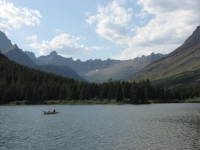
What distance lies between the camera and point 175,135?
5672 cm

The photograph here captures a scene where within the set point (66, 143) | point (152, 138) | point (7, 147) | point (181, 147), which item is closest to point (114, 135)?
point (152, 138)

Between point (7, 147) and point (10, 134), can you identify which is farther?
point (10, 134)

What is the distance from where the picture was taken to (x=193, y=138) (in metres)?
52.9

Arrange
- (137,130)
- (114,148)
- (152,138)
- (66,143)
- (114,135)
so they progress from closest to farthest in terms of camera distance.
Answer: (114,148) < (66,143) < (152,138) < (114,135) < (137,130)

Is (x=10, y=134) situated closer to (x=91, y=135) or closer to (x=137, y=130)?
(x=91, y=135)

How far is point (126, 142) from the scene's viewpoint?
50.1m

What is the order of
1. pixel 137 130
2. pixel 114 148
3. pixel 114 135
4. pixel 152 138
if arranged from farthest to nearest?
pixel 137 130 < pixel 114 135 < pixel 152 138 < pixel 114 148

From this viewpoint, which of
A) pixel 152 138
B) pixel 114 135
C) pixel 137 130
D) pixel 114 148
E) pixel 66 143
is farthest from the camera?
pixel 137 130

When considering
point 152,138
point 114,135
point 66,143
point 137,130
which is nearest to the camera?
point 66,143

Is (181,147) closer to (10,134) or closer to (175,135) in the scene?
(175,135)

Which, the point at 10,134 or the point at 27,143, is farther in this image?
the point at 10,134

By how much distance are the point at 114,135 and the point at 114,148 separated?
12.6 m

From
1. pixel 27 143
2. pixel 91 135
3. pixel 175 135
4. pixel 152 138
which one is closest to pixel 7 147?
pixel 27 143

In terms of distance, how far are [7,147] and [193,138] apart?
39.5m
